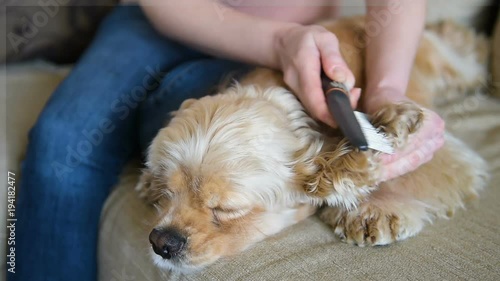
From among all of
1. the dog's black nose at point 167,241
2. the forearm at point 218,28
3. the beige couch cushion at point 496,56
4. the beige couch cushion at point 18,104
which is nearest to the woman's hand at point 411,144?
the forearm at point 218,28

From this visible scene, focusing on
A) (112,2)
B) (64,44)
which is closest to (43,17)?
(64,44)

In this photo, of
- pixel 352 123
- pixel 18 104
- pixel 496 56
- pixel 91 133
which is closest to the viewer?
pixel 352 123

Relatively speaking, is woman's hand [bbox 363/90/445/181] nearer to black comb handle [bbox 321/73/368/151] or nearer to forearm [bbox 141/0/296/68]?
black comb handle [bbox 321/73/368/151]

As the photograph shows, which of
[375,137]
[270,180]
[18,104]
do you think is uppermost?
[375,137]

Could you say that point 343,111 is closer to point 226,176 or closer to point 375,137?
point 375,137

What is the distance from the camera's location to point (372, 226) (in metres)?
0.95

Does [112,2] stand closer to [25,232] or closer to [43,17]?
[43,17]

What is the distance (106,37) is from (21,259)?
0.61 m

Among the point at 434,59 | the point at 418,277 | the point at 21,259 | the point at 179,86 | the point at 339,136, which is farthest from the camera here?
the point at 434,59

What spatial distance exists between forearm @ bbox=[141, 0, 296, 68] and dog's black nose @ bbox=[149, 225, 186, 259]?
0.46 meters

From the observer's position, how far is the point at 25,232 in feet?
3.85

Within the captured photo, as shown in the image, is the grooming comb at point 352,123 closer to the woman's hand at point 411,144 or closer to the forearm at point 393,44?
the woman's hand at point 411,144

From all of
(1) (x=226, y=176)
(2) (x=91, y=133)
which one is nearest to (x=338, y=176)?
(1) (x=226, y=176)

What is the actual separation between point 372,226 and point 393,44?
44 centimetres
